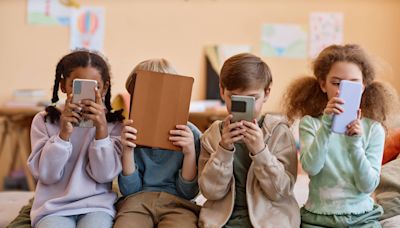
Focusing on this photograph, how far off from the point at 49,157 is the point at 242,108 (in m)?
0.57

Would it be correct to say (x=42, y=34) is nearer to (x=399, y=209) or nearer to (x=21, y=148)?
(x=21, y=148)

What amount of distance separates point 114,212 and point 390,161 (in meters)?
1.07

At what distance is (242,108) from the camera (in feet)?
4.20

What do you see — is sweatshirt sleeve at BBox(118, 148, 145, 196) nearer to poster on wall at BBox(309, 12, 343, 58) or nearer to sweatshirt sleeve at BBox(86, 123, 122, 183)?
sweatshirt sleeve at BBox(86, 123, 122, 183)

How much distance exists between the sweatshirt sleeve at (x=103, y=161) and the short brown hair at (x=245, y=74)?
0.38 m

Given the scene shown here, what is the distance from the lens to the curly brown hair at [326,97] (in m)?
1.39

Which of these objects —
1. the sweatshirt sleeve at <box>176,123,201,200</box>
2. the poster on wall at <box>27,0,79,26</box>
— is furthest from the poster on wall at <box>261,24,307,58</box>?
the sweatshirt sleeve at <box>176,123,201,200</box>

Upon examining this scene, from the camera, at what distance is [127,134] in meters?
1.38

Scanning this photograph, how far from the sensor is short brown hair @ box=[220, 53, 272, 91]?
132cm

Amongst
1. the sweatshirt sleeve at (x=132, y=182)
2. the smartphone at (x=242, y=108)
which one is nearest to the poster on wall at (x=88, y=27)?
the sweatshirt sleeve at (x=132, y=182)

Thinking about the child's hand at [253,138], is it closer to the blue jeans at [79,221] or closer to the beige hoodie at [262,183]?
the beige hoodie at [262,183]

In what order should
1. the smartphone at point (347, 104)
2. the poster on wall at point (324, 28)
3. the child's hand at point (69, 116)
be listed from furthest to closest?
1. the poster on wall at point (324, 28)
2. the child's hand at point (69, 116)
3. the smartphone at point (347, 104)

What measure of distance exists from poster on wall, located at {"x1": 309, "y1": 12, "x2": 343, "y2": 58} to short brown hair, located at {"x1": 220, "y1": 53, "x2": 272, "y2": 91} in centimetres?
201

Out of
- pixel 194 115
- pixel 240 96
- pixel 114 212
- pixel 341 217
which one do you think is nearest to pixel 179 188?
pixel 114 212
